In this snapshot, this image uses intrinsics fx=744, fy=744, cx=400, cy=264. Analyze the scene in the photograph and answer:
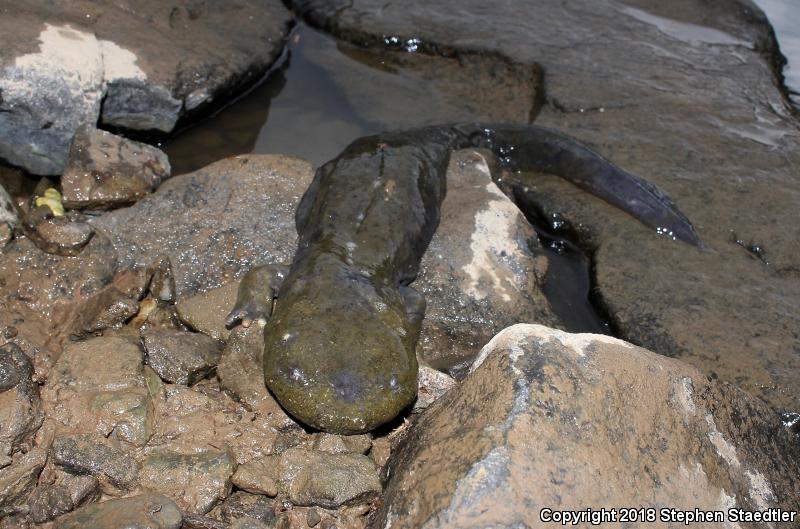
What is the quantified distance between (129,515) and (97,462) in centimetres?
48

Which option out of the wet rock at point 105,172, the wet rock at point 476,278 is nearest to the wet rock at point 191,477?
the wet rock at point 476,278

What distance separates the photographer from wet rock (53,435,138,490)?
339 cm

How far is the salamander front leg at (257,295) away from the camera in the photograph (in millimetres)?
4285

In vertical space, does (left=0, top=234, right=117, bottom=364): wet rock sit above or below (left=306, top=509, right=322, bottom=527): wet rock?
below

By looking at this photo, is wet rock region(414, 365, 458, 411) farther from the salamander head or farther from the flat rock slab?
the flat rock slab

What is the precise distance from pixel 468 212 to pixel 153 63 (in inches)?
109

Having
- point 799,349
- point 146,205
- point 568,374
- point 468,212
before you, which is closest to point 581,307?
point 468,212

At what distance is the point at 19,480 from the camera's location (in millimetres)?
3281

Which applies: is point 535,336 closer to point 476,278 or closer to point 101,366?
point 476,278

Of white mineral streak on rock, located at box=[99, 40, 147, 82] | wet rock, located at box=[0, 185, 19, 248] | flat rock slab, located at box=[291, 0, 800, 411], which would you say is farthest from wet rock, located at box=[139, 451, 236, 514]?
white mineral streak on rock, located at box=[99, 40, 147, 82]

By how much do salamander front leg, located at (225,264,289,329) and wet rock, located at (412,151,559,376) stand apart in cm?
93

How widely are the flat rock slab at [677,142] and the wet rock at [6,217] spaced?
3737 millimetres

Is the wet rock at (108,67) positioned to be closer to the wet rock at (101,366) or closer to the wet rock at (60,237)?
the wet rock at (60,237)

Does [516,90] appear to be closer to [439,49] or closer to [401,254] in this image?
→ [439,49]
